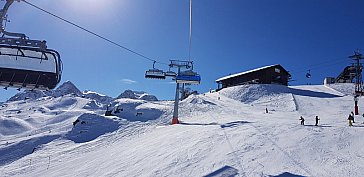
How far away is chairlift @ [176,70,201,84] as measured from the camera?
92.3 ft

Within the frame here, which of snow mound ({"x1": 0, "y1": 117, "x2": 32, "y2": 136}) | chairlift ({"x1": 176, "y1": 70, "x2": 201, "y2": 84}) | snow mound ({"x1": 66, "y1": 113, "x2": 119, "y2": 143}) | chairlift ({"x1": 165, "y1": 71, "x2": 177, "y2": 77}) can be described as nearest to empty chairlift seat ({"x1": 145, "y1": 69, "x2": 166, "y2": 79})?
chairlift ({"x1": 165, "y1": 71, "x2": 177, "y2": 77})

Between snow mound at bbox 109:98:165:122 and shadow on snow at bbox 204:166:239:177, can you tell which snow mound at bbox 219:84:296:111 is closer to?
snow mound at bbox 109:98:165:122

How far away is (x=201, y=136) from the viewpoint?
1927 centimetres

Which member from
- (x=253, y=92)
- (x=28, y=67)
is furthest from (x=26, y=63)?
(x=253, y=92)

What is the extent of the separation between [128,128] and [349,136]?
72.4 feet

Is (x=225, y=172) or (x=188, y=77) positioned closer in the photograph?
(x=225, y=172)

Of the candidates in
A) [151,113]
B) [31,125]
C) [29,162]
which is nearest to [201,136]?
[29,162]

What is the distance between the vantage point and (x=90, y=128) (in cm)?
3481

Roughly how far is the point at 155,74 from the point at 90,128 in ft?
37.4

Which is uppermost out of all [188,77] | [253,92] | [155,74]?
[155,74]

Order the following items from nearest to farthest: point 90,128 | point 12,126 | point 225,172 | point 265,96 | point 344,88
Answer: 1. point 225,172
2. point 90,128
3. point 265,96
4. point 12,126
5. point 344,88

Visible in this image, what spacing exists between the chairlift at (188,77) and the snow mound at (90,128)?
33.2 ft

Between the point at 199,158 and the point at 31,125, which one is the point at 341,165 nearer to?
the point at 199,158

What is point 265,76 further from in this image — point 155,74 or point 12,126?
point 12,126
